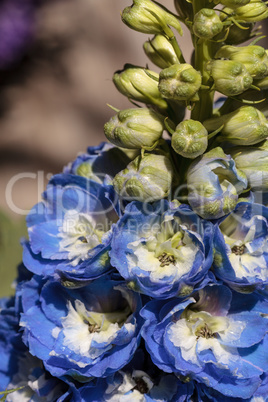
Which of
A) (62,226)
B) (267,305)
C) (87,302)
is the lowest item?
(267,305)

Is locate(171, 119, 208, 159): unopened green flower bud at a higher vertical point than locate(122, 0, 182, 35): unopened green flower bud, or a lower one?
lower

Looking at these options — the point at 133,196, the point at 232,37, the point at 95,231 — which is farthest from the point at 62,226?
the point at 232,37

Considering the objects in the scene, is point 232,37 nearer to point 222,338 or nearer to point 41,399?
point 222,338

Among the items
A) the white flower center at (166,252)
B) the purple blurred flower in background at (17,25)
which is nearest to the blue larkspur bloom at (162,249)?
the white flower center at (166,252)

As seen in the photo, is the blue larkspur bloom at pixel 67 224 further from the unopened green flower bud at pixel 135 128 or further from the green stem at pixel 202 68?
the green stem at pixel 202 68

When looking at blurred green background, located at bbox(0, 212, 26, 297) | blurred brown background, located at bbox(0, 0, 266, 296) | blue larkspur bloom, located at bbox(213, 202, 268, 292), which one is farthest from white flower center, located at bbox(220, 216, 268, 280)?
blurred brown background, located at bbox(0, 0, 266, 296)

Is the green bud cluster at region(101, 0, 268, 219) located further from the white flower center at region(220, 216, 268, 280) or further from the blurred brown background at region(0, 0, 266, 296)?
the blurred brown background at region(0, 0, 266, 296)

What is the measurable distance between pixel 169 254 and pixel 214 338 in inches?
7.0

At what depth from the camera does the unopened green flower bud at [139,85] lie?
1.17 meters

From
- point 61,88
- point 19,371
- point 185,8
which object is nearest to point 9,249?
point 19,371

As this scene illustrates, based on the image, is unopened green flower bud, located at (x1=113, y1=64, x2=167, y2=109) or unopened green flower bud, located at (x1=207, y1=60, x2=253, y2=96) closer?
unopened green flower bud, located at (x1=207, y1=60, x2=253, y2=96)

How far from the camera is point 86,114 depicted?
343cm

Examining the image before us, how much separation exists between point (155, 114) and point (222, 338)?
0.45m

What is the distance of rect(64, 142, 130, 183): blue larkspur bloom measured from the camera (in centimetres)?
128
